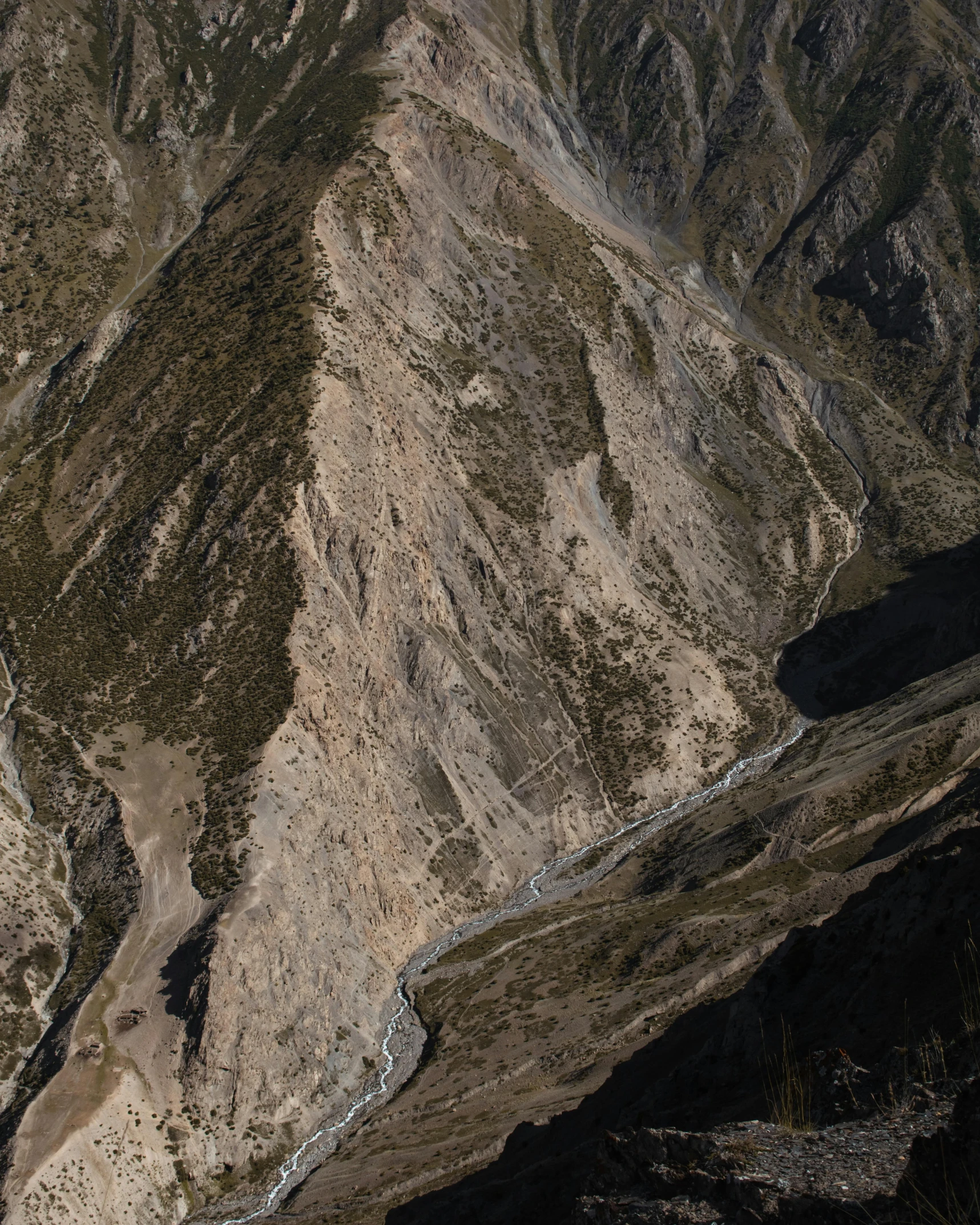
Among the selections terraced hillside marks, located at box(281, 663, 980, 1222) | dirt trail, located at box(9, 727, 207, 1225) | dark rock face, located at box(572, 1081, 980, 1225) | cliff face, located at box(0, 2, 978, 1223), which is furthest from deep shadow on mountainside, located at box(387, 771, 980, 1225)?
cliff face, located at box(0, 2, 978, 1223)

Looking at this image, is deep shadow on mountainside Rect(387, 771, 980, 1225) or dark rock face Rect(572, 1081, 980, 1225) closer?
dark rock face Rect(572, 1081, 980, 1225)

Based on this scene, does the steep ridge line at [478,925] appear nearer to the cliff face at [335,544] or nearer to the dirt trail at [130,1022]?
the cliff face at [335,544]

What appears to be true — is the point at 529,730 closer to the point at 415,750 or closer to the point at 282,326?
the point at 415,750

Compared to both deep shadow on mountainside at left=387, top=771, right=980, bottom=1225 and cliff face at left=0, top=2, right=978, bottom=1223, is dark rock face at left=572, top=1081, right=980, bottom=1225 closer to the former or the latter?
deep shadow on mountainside at left=387, top=771, right=980, bottom=1225

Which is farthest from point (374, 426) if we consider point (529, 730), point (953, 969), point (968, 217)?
point (968, 217)

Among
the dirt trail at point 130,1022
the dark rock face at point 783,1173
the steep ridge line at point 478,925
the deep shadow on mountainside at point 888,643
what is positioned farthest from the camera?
the deep shadow on mountainside at point 888,643

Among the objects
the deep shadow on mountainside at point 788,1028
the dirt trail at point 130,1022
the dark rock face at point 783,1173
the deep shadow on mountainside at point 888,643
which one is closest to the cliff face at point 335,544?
the dirt trail at point 130,1022
